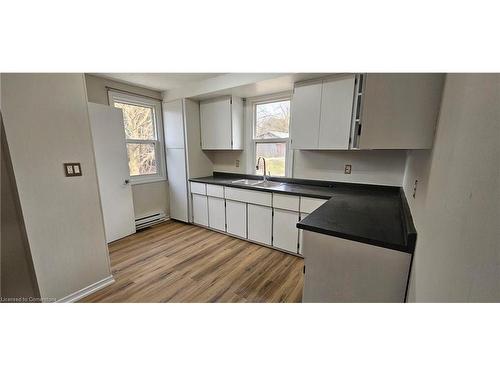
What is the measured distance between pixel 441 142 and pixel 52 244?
102 inches

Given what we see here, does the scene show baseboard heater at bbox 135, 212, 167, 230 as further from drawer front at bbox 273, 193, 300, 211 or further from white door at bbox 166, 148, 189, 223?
drawer front at bbox 273, 193, 300, 211

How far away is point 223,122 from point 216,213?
4.74 ft

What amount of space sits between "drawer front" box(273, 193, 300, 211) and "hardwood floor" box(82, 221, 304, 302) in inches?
24.7

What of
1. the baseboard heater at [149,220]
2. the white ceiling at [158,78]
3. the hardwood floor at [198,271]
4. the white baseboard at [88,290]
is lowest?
the hardwood floor at [198,271]

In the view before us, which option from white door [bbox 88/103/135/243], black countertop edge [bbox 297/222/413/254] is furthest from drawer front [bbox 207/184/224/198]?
black countertop edge [bbox 297/222/413/254]

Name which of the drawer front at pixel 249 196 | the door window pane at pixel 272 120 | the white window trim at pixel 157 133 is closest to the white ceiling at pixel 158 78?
the white window trim at pixel 157 133

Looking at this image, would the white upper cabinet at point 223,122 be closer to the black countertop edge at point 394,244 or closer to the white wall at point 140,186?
the white wall at point 140,186

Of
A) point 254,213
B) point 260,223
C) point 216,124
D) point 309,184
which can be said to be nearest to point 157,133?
point 216,124

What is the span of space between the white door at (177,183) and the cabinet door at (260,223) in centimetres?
135

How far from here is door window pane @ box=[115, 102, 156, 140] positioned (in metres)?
3.06

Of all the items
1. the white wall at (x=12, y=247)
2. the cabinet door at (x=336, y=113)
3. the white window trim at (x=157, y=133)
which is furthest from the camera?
the white window trim at (x=157, y=133)

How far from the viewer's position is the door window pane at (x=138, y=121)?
3.06 m
